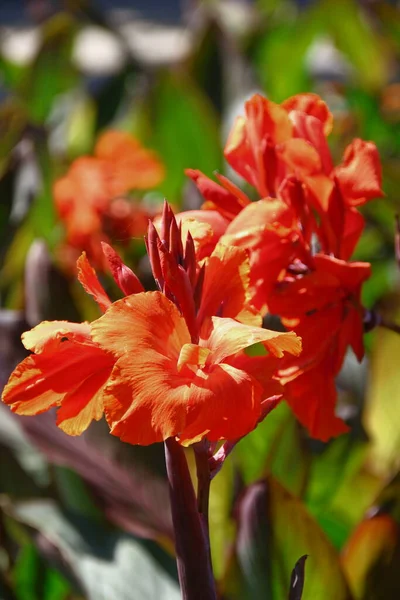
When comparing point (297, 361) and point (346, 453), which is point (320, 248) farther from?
point (346, 453)

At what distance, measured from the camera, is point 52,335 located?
0.44 meters

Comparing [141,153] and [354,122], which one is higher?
[141,153]

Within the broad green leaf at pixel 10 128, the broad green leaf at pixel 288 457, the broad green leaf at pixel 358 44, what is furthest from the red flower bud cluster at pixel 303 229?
the broad green leaf at pixel 358 44

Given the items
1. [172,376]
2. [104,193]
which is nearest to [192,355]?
[172,376]

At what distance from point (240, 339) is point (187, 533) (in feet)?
0.36

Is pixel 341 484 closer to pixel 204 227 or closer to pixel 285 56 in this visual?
pixel 204 227

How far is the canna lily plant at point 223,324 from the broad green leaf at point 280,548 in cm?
11

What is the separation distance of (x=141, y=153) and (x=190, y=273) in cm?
79

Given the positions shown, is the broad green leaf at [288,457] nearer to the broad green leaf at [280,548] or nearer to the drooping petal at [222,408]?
the broad green leaf at [280,548]

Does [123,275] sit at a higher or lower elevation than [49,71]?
higher

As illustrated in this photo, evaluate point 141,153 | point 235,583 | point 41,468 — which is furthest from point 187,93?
point 235,583

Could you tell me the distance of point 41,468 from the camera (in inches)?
38.1

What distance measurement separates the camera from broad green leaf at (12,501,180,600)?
72 cm

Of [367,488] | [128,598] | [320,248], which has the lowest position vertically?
[367,488]
